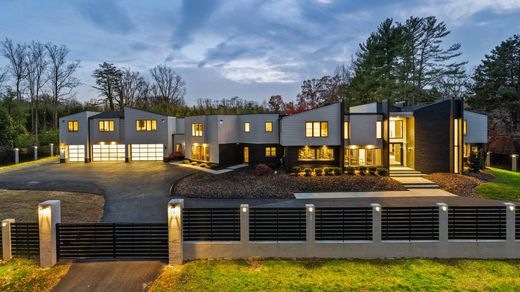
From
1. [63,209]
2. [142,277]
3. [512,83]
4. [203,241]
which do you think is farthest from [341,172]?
[512,83]

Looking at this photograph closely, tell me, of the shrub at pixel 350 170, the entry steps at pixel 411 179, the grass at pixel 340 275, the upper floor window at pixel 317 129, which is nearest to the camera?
the grass at pixel 340 275

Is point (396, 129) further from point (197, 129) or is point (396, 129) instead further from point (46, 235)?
point (46, 235)

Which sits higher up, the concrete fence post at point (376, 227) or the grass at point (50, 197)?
the concrete fence post at point (376, 227)

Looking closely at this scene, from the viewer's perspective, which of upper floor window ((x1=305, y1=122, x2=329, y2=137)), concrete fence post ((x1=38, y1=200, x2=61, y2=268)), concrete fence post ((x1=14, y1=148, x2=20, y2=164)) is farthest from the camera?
concrete fence post ((x1=14, y1=148, x2=20, y2=164))

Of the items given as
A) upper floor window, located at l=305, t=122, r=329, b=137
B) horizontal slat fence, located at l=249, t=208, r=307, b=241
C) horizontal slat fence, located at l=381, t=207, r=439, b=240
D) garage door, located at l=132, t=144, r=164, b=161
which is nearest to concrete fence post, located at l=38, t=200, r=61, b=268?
horizontal slat fence, located at l=249, t=208, r=307, b=241

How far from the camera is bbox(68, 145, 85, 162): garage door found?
29625mm

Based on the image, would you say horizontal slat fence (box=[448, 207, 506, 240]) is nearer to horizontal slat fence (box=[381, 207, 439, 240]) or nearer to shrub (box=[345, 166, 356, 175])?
horizontal slat fence (box=[381, 207, 439, 240])

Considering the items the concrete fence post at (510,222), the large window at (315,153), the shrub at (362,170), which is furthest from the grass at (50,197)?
the shrub at (362,170)

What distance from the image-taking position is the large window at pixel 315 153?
70.9ft

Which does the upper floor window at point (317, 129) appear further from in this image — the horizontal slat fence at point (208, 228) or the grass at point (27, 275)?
the grass at point (27, 275)

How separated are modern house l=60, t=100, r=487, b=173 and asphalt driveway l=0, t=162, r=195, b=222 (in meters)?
3.06

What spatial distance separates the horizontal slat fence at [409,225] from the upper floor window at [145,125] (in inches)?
1045

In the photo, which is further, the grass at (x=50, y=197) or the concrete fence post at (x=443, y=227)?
the grass at (x=50, y=197)

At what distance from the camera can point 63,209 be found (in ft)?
43.5
